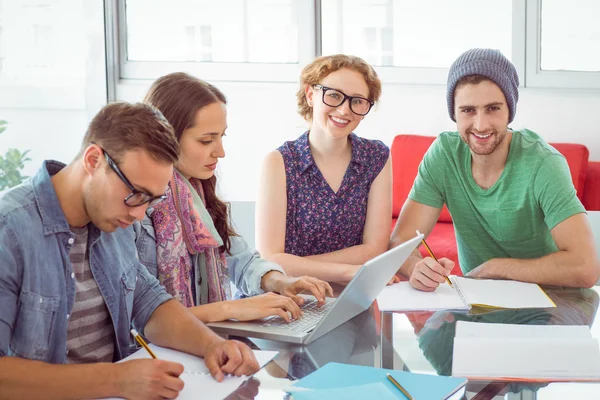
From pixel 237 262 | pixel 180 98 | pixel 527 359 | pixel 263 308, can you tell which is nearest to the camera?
pixel 527 359

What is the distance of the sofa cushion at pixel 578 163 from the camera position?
12.1 ft

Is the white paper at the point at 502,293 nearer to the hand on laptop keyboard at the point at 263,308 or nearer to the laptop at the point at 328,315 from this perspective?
the laptop at the point at 328,315

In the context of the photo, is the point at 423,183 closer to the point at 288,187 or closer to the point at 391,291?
the point at 288,187

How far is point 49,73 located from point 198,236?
2.84 m

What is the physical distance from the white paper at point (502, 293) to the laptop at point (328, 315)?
25 centimetres

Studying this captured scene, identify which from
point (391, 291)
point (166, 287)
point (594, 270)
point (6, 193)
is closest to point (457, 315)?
point (391, 291)

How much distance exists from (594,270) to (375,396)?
1024 millimetres

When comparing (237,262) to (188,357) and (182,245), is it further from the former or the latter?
(188,357)

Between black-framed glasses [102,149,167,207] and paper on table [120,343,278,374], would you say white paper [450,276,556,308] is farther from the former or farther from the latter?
black-framed glasses [102,149,167,207]

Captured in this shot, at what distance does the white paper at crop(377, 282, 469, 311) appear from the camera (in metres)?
1.79

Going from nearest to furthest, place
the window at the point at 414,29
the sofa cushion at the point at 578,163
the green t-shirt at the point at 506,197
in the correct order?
the green t-shirt at the point at 506,197 < the sofa cushion at the point at 578,163 < the window at the point at 414,29

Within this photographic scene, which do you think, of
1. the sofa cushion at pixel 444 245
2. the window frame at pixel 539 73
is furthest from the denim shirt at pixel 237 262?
the window frame at pixel 539 73

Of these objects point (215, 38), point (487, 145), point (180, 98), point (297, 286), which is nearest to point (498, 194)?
point (487, 145)

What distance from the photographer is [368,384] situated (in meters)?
1.30
